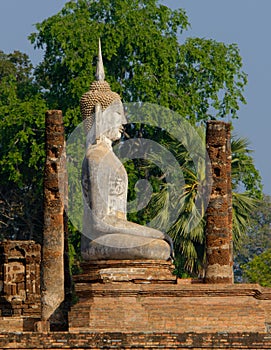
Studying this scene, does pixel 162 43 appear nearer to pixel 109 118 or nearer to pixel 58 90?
pixel 58 90

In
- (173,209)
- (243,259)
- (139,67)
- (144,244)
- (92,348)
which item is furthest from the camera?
(243,259)

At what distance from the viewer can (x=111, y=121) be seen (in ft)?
96.6

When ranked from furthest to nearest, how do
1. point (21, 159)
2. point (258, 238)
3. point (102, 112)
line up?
1. point (258, 238)
2. point (21, 159)
3. point (102, 112)

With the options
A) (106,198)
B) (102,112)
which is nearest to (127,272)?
(106,198)

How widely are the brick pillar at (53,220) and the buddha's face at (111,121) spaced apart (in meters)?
0.71

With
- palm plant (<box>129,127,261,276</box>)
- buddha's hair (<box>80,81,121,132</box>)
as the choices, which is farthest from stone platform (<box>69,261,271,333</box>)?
palm plant (<box>129,127,261,276</box>)

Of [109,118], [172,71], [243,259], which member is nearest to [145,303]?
[109,118]

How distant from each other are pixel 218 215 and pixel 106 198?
1.79m

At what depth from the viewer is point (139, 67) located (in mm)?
42406

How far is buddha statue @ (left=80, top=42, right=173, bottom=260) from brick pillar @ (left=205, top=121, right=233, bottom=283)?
0.67 meters

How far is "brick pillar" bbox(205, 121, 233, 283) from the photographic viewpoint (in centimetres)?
2812

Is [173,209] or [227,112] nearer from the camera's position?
[173,209]

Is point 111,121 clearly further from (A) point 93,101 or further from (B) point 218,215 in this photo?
(B) point 218,215

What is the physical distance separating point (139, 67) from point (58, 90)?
2496 mm
